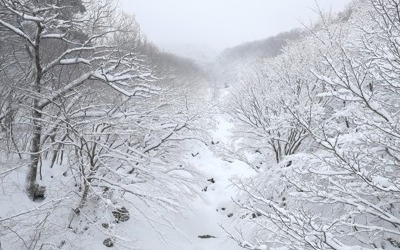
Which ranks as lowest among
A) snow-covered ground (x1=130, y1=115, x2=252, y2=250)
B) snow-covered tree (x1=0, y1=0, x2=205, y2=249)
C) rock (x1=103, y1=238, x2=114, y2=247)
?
snow-covered ground (x1=130, y1=115, x2=252, y2=250)

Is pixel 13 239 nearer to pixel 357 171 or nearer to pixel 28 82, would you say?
pixel 28 82

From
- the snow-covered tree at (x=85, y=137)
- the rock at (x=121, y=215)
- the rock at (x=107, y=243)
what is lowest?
the rock at (x=107, y=243)

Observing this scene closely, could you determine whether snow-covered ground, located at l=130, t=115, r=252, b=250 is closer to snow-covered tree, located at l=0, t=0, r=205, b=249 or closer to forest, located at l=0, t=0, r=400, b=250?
forest, located at l=0, t=0, r=400, b=250

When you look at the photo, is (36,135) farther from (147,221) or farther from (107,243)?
(107,243)

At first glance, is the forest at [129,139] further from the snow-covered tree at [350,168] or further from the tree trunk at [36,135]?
the snow-covered tree at [350,168]

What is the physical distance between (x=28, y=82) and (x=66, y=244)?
5803mm

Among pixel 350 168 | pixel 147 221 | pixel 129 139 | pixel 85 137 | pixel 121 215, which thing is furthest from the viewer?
pixel 121 215

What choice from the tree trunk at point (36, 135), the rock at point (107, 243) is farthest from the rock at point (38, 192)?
the rock at point (107, 243)

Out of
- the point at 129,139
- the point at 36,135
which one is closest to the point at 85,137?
the point at 36,135

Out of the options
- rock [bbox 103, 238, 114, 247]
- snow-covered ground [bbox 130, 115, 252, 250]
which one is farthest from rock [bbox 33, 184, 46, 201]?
snow-covered ground [bbox 130, 115, 252, 250]

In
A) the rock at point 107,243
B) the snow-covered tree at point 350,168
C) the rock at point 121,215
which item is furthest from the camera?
the rock at point 121,215

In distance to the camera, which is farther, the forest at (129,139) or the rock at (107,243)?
the rock at (107,243)

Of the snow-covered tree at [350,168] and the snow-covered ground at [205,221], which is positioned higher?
the snow-covered tree at [350,168]

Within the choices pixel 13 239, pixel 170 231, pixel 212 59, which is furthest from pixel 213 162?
pixel 212 59
